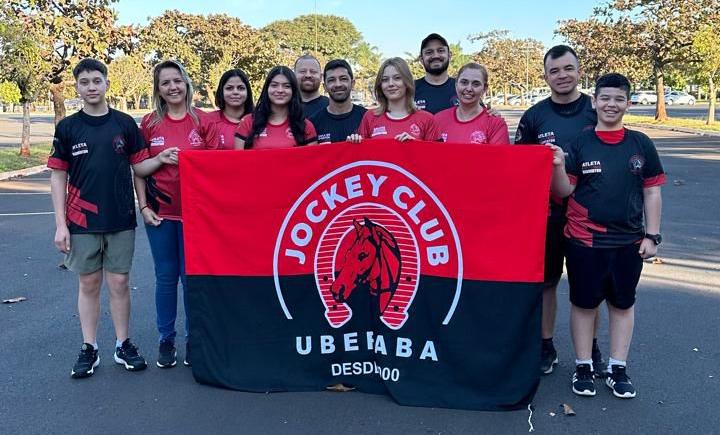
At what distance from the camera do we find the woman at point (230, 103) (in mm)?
4707

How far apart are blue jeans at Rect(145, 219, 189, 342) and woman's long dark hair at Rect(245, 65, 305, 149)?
808mm

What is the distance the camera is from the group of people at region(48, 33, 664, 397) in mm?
3900

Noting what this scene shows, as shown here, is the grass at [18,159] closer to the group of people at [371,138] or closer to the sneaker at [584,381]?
the group of people at [371,138]

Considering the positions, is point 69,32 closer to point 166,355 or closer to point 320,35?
point 166,355

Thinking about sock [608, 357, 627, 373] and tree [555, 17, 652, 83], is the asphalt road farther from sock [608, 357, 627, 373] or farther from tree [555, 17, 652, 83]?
tree [555, 17, 652, 83]

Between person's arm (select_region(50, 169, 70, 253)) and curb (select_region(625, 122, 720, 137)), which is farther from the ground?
curb (select_region(625, 122, 720, 137))

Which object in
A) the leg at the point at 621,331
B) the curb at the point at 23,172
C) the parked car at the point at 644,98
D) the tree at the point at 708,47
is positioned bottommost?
the leg at the point at 621,331

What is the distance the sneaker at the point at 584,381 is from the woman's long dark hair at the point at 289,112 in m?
2.33

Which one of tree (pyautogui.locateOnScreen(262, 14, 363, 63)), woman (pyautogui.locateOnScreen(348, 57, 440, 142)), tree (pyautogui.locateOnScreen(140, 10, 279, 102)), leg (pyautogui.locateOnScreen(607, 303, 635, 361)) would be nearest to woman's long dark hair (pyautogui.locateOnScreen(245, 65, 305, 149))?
woman (pyautogui.locateOnScreen(348, 57, 440, 142))

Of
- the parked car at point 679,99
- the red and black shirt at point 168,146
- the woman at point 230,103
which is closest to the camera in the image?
the red and black shirt at point 168,146

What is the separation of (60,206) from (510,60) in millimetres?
74785

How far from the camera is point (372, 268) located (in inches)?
160

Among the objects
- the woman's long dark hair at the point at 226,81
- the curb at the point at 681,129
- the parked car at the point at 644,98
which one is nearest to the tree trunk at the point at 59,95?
the woman's long dark hair at the point at 226,81

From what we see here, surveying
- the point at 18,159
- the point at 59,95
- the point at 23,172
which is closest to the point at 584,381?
the point at 23,172
